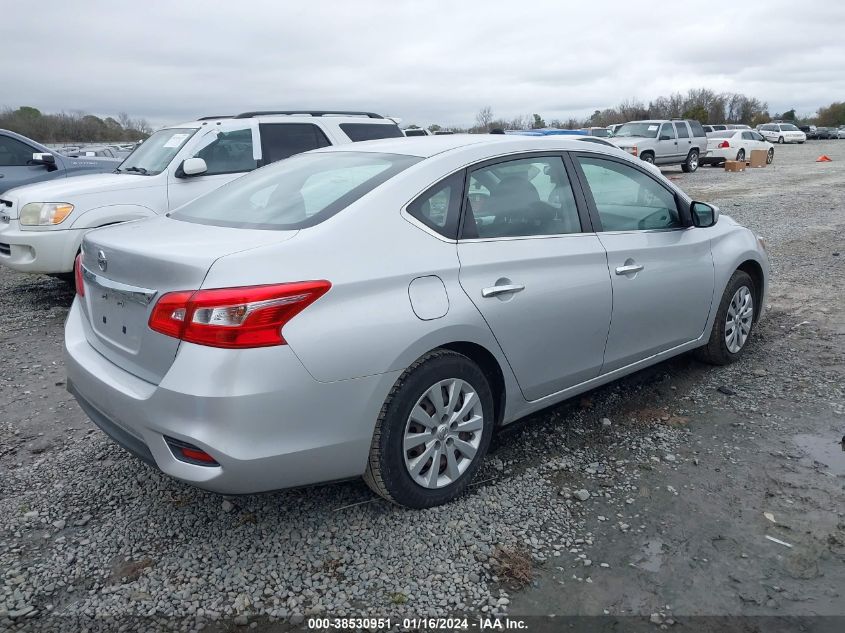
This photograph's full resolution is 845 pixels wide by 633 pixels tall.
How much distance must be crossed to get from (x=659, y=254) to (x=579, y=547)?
1.95 meters

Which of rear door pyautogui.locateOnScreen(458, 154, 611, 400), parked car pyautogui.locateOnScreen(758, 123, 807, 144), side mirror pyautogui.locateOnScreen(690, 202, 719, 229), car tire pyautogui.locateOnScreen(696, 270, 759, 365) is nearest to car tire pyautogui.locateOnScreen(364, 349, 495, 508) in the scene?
A: rear door pyautogui.locateOnScreen(458, 154, 611, 400)

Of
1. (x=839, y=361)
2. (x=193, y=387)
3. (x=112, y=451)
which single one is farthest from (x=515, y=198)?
(x=839, y=361)

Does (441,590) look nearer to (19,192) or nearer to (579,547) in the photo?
(579,547)

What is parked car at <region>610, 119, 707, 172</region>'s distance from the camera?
2291 centimetres

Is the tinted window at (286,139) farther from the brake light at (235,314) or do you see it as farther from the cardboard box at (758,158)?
the cardboard box at (758,158)

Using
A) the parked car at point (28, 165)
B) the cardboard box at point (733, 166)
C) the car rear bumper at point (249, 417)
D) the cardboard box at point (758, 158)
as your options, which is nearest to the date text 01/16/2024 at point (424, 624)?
the car rear bumper at point (249, 417)

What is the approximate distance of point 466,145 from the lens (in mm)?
3562

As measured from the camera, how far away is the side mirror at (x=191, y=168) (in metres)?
7.12

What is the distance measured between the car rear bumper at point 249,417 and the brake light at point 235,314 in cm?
4

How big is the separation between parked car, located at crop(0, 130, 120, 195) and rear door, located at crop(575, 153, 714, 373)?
8.08 m

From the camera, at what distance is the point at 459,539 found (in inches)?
118

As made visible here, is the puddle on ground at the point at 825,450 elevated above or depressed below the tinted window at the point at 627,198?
below

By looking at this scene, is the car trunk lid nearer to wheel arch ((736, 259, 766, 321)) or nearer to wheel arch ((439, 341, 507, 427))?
wheel arch ((439, 341, 507, 427))

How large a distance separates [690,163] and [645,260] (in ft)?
76.6
